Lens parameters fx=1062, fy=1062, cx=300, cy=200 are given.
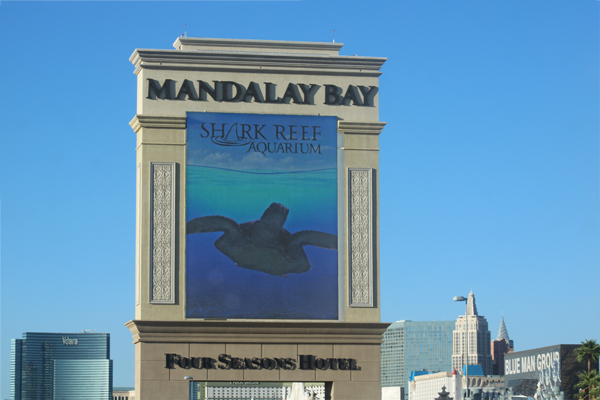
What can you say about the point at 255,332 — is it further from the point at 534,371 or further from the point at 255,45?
the point at 534,371

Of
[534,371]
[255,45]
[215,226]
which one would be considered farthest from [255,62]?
[534,371]

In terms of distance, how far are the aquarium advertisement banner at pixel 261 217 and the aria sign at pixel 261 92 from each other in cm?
87

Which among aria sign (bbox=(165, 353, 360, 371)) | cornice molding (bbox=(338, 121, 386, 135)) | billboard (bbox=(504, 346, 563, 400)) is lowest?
billboard (bbox=(504, 346, 563, 400))

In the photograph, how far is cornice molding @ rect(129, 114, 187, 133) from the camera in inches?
1897

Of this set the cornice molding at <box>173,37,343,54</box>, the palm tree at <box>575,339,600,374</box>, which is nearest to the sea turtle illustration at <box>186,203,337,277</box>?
the cornice molding at <box>173,37,343,54</box>

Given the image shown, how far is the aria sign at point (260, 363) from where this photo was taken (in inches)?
1858

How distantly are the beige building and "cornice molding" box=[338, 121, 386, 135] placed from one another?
0.07 metres

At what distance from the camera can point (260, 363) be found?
47.8 m

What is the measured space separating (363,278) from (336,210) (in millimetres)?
3368

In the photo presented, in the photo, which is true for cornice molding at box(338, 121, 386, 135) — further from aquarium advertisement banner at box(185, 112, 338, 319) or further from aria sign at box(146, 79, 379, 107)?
aria sign at box(146, 79, 379, 107)

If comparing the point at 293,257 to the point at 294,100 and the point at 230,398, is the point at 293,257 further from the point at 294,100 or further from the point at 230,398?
the point at 230,398

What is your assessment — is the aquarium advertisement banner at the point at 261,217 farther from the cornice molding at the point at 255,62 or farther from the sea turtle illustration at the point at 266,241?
the cornice molding at the point at 255,62

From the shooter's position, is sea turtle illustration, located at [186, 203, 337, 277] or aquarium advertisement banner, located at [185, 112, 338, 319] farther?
sea turtle illustration, located at [186, 203, 337, 277]

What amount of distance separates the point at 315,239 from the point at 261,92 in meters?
7.30
